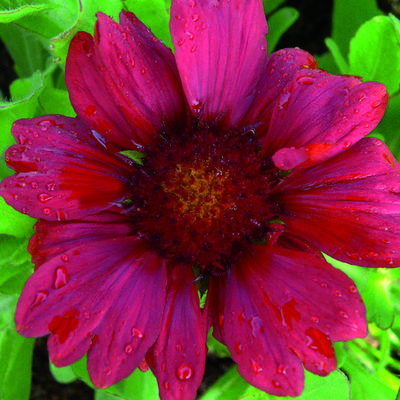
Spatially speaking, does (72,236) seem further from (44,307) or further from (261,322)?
(261,322)

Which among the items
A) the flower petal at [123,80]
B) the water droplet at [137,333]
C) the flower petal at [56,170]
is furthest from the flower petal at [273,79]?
the water droplet at [137,333]

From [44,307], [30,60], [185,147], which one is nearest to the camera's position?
[44,307]

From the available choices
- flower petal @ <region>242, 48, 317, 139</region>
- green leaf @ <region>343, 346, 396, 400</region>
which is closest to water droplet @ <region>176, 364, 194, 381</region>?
flower petal @ <region>242, 48, 317, 139</region>

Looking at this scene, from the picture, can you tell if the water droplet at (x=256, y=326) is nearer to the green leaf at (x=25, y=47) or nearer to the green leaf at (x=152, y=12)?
the green leaf at (x=152, y=12)

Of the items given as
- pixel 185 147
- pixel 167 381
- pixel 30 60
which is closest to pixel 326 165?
pixel 185 147

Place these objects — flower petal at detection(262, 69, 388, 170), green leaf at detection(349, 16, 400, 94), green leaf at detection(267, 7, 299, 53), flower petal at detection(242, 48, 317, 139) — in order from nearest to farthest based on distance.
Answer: flower petal at detection(262, 69, 388, 170), flower petal at detection(242, 48, 317, 139), green leaf at detection(349, 16, 400, 94), green leaf at detection(267, 7, 299, 53)

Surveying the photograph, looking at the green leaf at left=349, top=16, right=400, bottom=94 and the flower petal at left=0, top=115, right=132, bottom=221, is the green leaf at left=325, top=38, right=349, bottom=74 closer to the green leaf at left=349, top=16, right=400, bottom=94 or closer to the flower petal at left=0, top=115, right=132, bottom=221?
the green leaf at left=349, top=16, right=400, bottom=94

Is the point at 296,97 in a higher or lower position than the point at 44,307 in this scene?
higher
